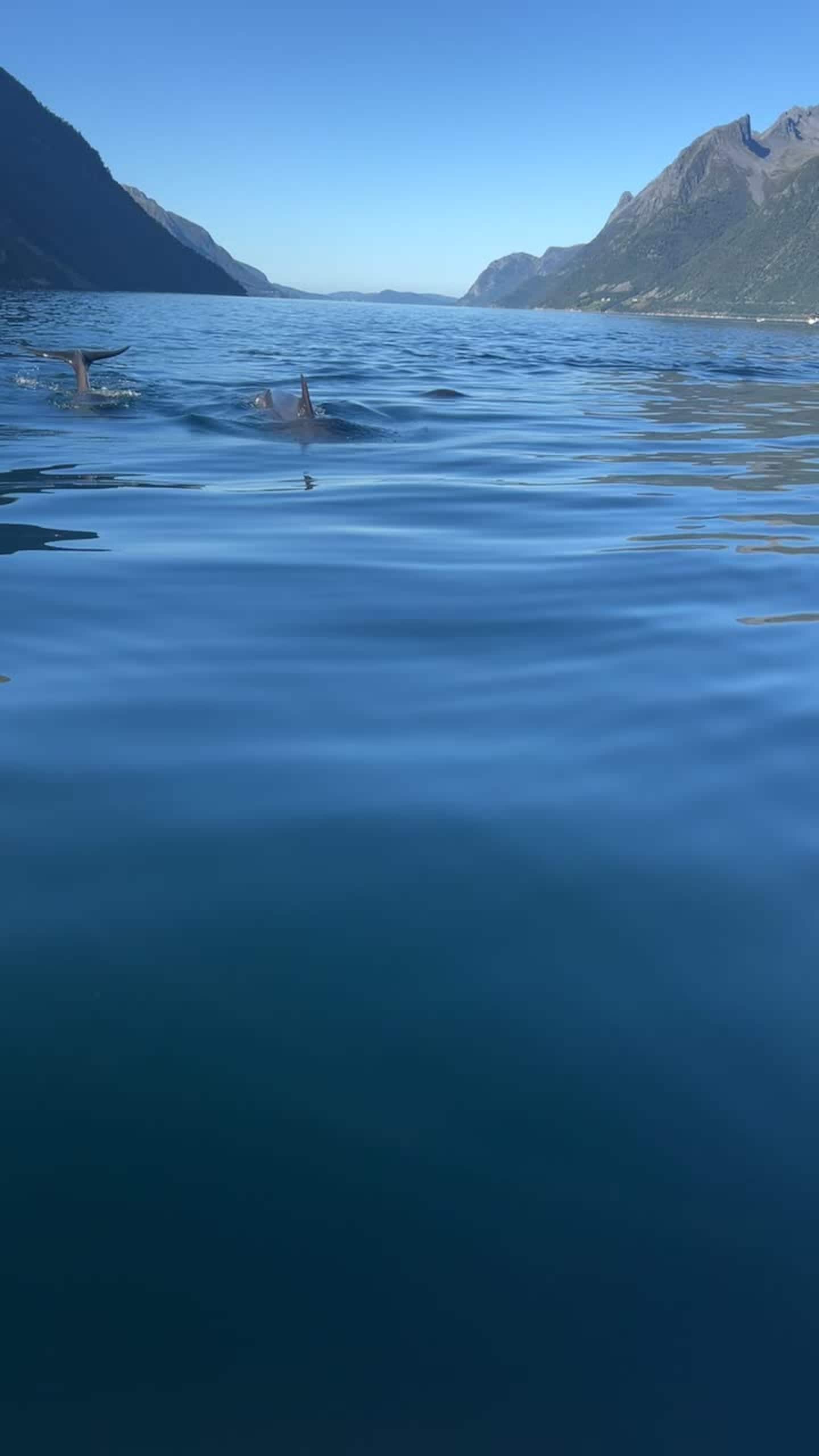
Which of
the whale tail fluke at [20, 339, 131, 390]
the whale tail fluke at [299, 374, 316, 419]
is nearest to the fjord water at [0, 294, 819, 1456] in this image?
the whale tail fluke at [299, 374, 316, 419]

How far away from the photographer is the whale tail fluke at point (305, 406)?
13969 mm

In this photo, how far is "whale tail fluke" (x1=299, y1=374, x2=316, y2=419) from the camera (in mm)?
13969

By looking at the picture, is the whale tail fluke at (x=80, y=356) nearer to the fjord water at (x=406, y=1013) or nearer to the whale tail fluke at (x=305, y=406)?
the whale tail fluke at (x=305, y=406)

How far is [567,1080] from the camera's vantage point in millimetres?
2133

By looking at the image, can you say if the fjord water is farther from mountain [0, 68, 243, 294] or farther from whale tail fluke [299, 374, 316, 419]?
mountain [0, 68, 243, 294]

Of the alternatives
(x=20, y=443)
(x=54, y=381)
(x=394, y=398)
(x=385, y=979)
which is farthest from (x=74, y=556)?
(x=54, y=381)

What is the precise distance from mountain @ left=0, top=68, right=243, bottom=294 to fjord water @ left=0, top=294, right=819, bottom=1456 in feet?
426

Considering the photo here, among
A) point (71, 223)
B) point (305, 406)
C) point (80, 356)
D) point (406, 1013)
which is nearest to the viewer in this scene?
point (406, 1013)

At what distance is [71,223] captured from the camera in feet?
498

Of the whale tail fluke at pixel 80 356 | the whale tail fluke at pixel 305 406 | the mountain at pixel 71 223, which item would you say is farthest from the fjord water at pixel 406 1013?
the mountain at pixel 71 223

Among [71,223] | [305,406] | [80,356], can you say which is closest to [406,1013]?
[305,406]

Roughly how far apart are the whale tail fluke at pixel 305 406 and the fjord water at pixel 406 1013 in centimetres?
844

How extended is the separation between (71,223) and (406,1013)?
17132 cm

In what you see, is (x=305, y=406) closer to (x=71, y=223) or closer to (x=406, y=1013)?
(x=406, y=1013)
